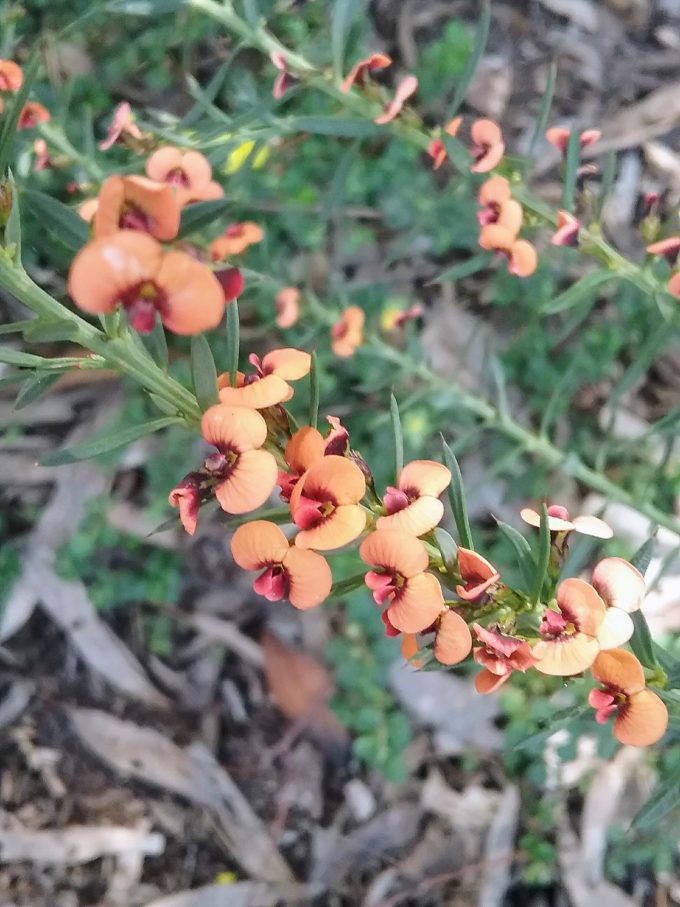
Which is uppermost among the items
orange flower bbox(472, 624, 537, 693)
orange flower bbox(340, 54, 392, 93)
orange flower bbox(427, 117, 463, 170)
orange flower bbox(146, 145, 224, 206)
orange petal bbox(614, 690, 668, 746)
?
orange flower bbox(340, 54, 392, 93)

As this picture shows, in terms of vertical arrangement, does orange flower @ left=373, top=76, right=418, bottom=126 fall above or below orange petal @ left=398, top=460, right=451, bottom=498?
above

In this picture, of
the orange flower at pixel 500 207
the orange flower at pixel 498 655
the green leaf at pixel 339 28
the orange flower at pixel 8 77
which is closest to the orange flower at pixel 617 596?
the orange flower at pixel 498 655

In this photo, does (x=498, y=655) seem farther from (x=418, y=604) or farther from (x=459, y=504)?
A: (x=459, y=504)

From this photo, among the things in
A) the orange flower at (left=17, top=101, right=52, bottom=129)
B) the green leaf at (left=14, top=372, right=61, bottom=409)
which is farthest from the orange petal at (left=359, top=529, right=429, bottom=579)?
the orange flower at (left=17, top=101, right=52, bottom=129)

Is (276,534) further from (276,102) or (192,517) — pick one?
(276,102)

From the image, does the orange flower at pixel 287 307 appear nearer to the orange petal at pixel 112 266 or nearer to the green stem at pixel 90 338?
the green stem at pixel 90 338

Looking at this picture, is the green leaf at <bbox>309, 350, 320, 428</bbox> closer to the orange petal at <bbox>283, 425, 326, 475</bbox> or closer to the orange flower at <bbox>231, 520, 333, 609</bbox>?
the orange petal at <bbox>283, 425, 326, 475</bbox>

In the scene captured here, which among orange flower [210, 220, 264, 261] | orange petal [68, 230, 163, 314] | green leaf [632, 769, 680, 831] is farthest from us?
orange flower [210, 220, 264, 261]

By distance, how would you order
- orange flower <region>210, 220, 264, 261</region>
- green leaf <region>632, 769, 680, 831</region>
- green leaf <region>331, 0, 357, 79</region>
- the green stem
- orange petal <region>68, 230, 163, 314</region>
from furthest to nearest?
orange flower <region>210, 220, 264, 261</region> < green leaf <region>331, 0, 357, 79</region> < green leaf <region>632, 769, 680, 831</region> < the green stem < orange petal <region>68, 230, 163, 314</region>
